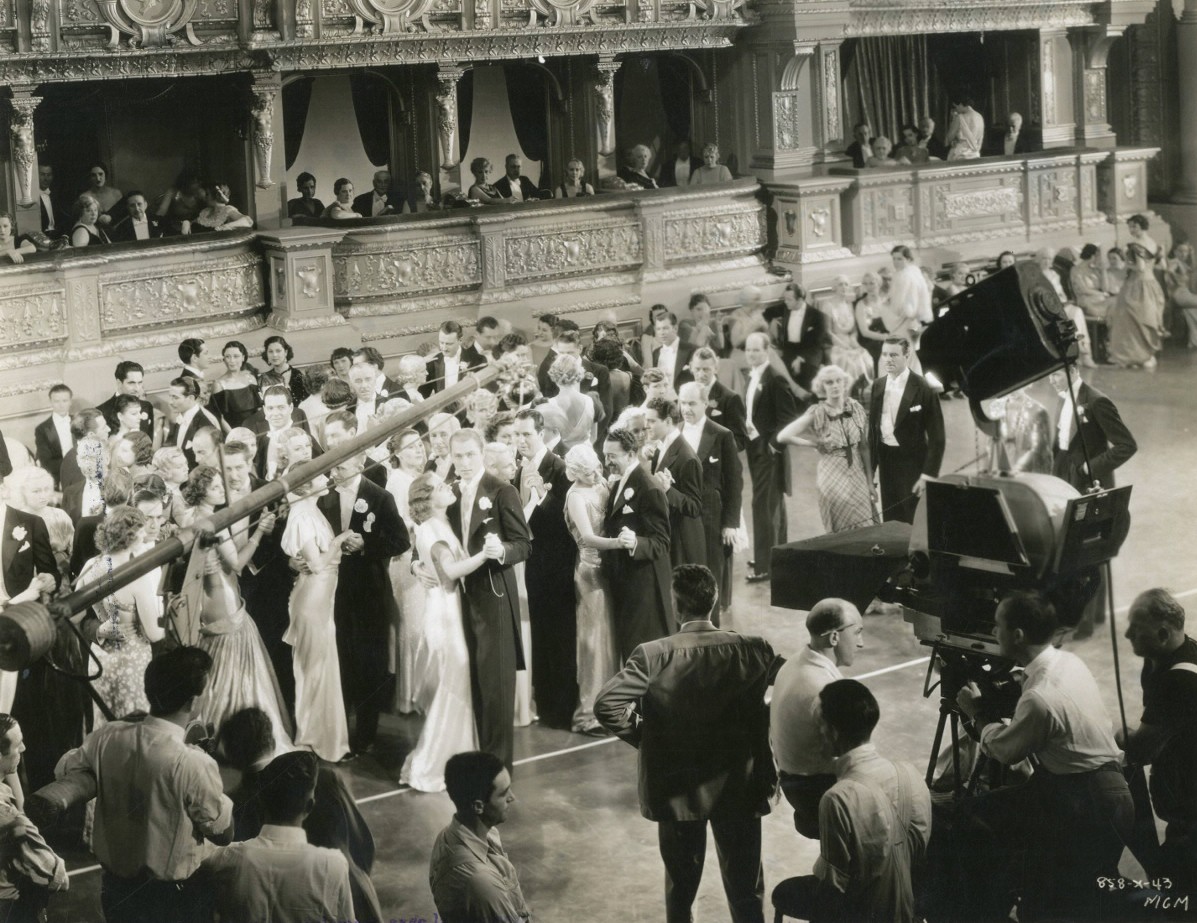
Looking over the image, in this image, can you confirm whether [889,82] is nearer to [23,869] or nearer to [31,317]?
[31,317]

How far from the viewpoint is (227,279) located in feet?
48.9

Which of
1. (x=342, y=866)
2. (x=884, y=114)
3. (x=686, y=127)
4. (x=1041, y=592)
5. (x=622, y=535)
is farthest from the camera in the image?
(x=884, y=114)

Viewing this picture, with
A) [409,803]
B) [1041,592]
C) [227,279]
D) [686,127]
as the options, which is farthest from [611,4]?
[1041,592]

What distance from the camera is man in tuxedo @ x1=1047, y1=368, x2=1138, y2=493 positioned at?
31.3 feet

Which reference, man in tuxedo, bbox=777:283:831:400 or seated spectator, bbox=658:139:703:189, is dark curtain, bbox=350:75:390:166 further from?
man in tuxedo, bbox=777:283:831:400

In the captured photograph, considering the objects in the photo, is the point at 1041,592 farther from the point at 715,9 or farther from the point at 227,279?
the point at 715,9

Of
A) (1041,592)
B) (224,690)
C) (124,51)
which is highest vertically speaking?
(124,51)

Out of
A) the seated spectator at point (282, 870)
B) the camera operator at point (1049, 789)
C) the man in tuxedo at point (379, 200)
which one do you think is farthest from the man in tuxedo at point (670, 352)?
the seated spectator at point (282, 870)

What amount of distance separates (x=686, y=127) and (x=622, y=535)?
451 inches

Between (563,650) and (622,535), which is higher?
(622,535)

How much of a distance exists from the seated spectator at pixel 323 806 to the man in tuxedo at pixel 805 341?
9.60 metres

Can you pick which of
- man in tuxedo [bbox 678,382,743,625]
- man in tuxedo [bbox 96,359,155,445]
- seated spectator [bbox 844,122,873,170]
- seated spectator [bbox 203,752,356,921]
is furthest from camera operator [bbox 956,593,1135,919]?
seated spectator [bbox 844,122,873,170]

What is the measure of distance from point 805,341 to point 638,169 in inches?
156

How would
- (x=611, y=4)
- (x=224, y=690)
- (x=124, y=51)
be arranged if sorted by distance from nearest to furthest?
(x=224, y=690)
(x=124, y=51)
(x=611, y=4)
